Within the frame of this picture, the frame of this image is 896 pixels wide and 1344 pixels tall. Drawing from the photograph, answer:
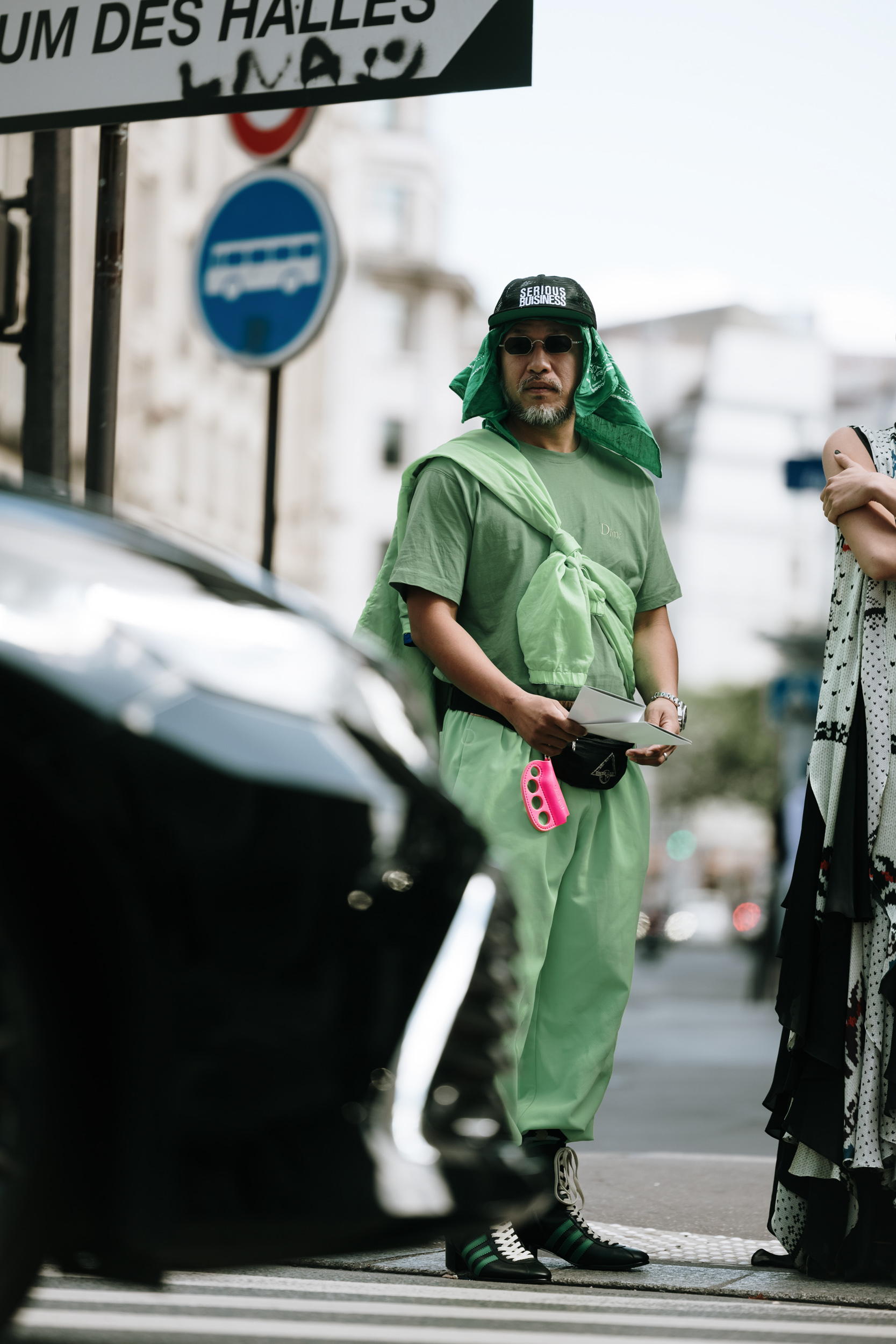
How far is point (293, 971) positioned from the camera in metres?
2.48

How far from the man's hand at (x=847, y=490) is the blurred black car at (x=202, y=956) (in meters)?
2.04

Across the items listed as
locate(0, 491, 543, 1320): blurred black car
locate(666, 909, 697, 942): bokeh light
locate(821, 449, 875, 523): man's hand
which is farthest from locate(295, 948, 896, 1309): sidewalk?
locate(666, 909, 697, 942): bokeh light

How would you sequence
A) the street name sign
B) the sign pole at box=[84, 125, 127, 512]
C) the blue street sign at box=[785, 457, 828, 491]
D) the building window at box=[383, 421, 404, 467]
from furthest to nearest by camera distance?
the building window at box=[383, 421, 404, 467] < the blue street sign at box=[785, 457, 828, 491] < the sign pole at box=[84, 125, 127, 512] < the street name sign

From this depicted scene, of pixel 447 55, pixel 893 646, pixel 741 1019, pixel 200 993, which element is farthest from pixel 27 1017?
pixel 741 1019

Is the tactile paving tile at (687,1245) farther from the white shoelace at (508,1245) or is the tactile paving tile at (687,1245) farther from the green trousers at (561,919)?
the green trousers at (561,919)

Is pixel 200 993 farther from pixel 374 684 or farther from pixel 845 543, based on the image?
pixel 845 543

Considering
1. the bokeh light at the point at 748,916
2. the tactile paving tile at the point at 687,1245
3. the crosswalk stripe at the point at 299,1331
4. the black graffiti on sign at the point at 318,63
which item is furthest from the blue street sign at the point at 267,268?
→ the bokeh light at the point at 748,916

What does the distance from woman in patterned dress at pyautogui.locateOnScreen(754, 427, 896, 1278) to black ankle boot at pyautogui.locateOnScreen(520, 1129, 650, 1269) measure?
36 cm

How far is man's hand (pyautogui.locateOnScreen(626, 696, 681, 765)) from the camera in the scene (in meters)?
4.38

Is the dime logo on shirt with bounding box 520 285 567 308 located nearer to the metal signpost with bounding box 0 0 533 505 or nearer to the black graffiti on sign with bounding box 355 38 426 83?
the metal signpost with bounding box 0 0 533 505

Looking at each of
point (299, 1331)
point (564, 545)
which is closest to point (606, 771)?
point (564, 545)

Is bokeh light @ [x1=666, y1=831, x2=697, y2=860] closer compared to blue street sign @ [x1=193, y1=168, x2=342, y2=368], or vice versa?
blue street sign @ [x1=193, y1=168, x2=342, y2=368]

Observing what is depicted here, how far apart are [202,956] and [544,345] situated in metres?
2.55

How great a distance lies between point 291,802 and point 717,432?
3127 inches
